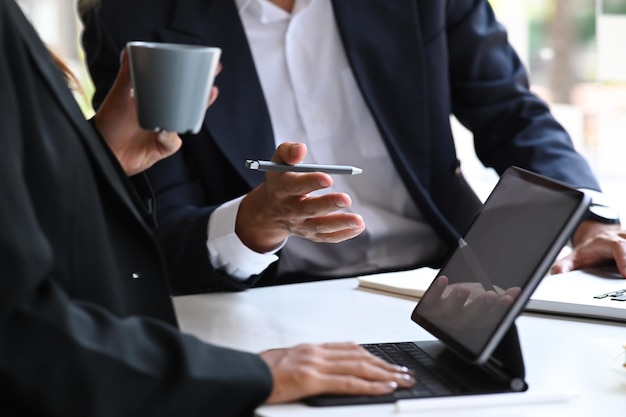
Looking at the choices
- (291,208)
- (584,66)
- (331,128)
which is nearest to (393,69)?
(331,128)

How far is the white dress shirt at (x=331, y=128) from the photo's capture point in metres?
1.95

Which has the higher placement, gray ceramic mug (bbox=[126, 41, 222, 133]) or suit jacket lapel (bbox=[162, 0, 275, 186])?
gray ceramic mug (bbox=[126, 41, 222, 133])

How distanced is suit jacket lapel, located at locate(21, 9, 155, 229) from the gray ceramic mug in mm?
144

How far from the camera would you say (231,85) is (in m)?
1.94

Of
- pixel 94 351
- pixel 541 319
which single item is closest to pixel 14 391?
pixel 94 351

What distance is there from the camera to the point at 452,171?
201cm

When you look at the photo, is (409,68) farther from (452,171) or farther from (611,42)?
(611,42)

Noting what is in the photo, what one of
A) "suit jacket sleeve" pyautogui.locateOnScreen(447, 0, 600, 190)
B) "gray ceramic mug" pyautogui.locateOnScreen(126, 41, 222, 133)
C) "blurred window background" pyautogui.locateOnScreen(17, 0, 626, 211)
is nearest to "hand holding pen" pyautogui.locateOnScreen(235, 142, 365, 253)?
"gray ceramic mug" pyautogui.locateOnScreen(126, 41, 222, 133)

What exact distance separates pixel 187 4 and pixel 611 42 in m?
1.66

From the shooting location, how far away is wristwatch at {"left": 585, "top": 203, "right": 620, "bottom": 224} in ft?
5.72

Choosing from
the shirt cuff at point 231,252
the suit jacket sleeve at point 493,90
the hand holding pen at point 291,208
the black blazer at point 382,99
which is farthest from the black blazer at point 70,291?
the suit jacket sleeve at point 493,90

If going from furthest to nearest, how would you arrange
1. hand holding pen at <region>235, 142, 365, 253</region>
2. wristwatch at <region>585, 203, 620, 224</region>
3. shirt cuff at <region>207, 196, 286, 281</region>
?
wristwatch at <region>585, 203, 620, 224</region>
shirt cuff at <region>207, 196, 286, 281</region>
hand holding pen at <region>235, 142, 365, 253</region>

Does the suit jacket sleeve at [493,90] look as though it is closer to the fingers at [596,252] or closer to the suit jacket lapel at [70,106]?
the fingers at [596,252]

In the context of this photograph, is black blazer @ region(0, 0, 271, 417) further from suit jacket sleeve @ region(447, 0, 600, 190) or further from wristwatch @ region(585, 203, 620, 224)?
suit jacket sleeve @ region(447, 0, 600, 190)
